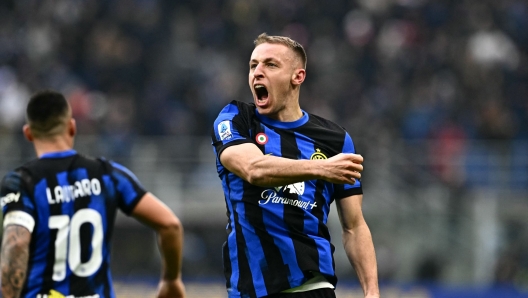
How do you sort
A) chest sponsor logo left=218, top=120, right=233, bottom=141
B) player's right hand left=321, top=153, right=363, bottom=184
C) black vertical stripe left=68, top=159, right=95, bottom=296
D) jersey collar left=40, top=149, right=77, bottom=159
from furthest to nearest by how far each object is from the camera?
jersey collar left=40, top=149, right=77, bottom=159 < black vertical stripe left=68, top=159, right=95, bottom=296 < chest sponsor logo left=218, top=120, right=233, bottom=141 < player's right hand left=321, top=153, right=363, bottom=184

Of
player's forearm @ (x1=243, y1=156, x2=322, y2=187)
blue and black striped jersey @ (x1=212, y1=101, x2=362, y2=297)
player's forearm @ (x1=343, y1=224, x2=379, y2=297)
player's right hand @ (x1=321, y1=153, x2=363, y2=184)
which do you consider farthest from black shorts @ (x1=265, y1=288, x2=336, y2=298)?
player's right hand @ (x1=321, y1=153, x2=363, y2=184)

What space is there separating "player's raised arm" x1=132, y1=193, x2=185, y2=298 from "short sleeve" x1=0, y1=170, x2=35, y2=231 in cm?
65

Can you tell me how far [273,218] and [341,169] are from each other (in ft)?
1.99

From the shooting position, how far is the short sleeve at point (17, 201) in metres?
5.00

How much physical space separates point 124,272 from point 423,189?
16.1 feet

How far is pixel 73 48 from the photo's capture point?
1727 cm

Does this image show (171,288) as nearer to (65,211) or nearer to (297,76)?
(65,211)

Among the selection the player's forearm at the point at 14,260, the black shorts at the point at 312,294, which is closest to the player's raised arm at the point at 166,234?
the player's forearm at the point at 14,260

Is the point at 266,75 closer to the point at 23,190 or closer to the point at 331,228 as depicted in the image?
the point at 23,190

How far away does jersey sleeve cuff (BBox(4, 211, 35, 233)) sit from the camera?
4.99 metres

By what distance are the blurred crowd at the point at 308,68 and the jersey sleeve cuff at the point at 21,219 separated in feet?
32.5

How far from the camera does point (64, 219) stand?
509 cm

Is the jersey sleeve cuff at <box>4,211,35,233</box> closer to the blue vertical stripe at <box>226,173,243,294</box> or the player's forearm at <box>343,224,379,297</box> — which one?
the blue vertical stripe at <box>226,173,243,294</box>

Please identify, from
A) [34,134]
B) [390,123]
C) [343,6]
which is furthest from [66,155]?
[343,6]
